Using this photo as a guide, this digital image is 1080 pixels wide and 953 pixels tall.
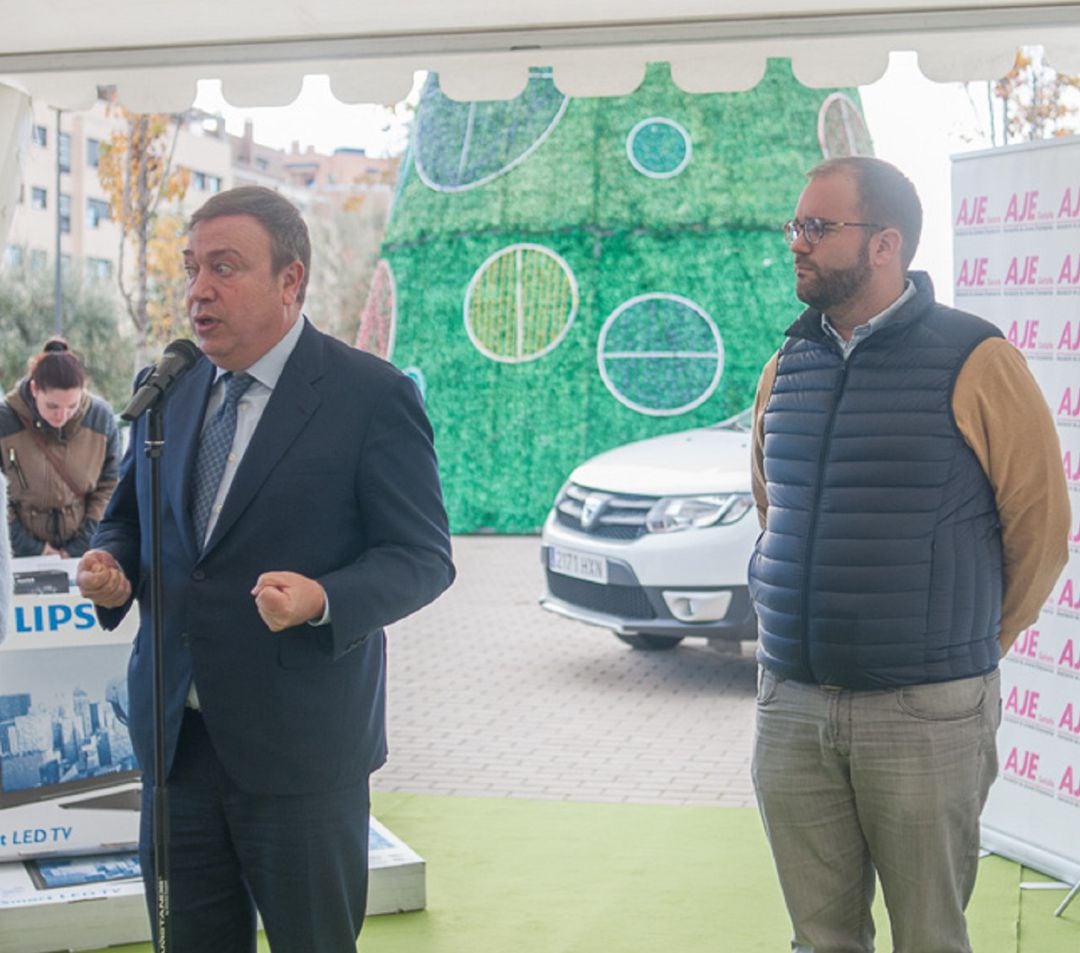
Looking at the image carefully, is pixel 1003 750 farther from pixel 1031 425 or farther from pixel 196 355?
pixel 196 355

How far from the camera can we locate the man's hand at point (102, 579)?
2697 millimetres

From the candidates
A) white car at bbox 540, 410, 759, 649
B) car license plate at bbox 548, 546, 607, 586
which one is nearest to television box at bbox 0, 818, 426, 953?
white car at bbox 540, 410, 759, 649

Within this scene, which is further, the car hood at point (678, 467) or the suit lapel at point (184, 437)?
the car hood at point (678, 467)

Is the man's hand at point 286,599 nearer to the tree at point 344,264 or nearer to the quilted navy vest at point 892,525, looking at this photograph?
the quilted navy vest at point 892,525

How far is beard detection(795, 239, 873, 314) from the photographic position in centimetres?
298

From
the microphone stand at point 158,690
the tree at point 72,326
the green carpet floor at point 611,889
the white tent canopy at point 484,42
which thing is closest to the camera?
the microphone stand at point 158,690

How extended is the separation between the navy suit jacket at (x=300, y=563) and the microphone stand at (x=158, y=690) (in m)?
0.08

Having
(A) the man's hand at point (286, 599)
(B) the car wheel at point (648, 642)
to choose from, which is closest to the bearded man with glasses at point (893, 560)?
(A) the man's hand at point (286, 599)

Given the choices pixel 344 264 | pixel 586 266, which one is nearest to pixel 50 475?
pixel 586 266

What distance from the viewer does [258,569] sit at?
8.91 feet

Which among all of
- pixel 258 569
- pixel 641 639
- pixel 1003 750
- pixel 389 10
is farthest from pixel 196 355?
pixel 641 639

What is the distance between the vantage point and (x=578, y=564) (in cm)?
855

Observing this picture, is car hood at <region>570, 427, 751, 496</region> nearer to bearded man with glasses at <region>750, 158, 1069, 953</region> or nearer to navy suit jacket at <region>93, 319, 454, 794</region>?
bearded man with glasses at <region>750, 158, 1069, 953</region>

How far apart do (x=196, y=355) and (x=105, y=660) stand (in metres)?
2.31
